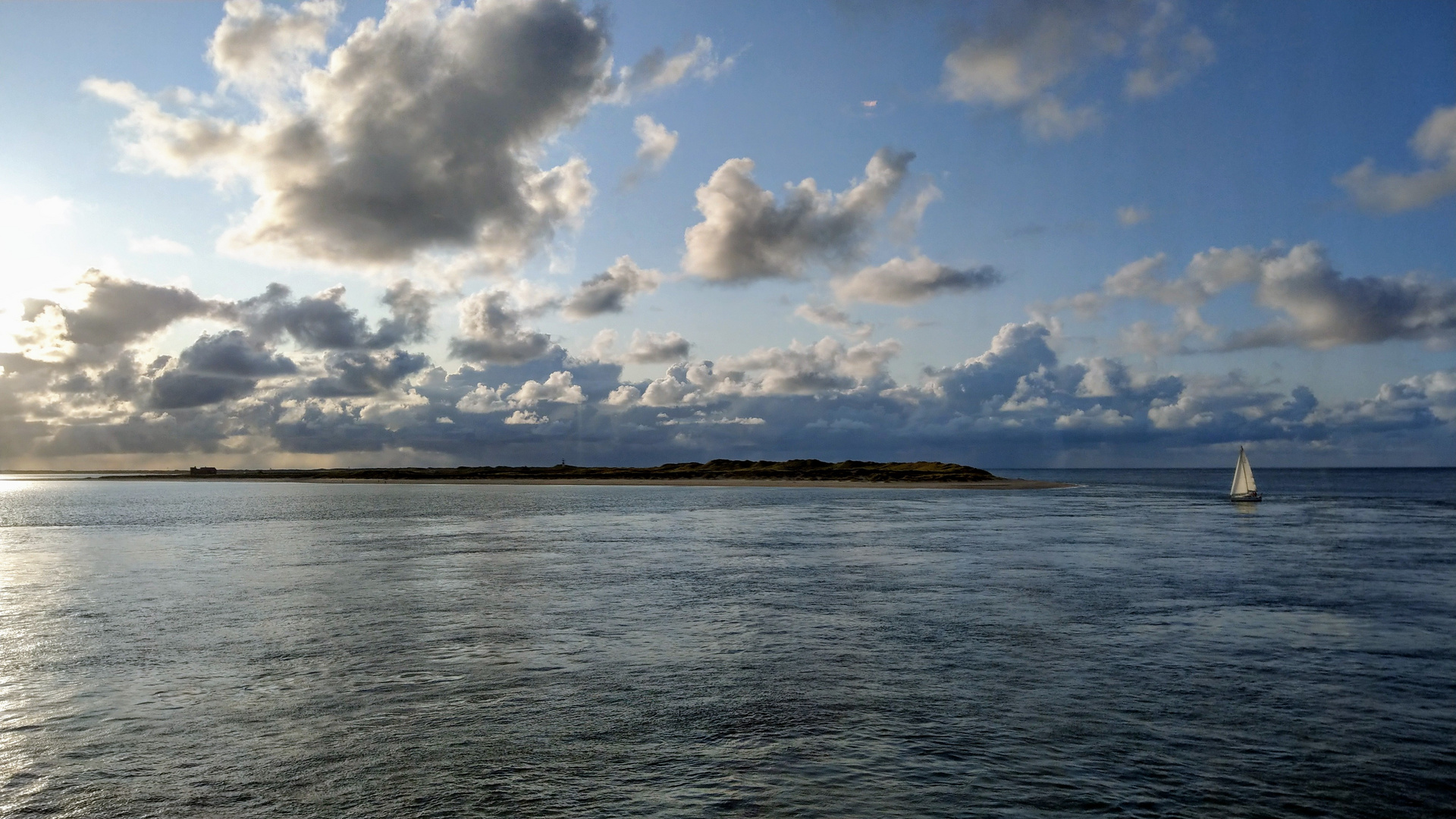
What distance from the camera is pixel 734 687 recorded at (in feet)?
61.7

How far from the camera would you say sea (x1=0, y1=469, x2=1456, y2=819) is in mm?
12859

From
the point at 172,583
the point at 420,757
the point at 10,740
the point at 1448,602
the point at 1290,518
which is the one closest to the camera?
the point at 420,757

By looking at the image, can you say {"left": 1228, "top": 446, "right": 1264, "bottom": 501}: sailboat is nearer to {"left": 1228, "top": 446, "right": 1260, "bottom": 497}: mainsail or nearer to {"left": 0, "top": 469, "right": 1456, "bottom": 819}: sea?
{"left": 1228, "top": 446, "right": 1260, "bottom": 497}: mainsail

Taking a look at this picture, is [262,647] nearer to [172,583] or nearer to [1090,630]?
[172,583]

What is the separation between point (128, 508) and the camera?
113 m

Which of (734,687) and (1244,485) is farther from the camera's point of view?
(1244,485)

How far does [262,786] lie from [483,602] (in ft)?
59.7

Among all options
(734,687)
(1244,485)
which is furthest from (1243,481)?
(734,687)

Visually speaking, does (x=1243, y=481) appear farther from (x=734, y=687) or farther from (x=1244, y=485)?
(x=734, y=687)

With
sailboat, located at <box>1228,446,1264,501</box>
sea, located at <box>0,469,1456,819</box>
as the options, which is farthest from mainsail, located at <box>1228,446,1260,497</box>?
sea, located at <box>0,469,1456,819</box>

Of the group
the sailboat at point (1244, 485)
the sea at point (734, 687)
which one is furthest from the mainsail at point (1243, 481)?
the sea at point (734, 687)

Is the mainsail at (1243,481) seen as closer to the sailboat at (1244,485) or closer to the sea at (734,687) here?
the sailboat at (1244,485)

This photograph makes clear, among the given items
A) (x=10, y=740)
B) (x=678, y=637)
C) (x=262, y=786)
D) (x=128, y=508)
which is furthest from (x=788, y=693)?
(x=128, y=508)

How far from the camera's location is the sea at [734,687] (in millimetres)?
12859
